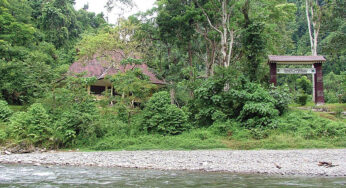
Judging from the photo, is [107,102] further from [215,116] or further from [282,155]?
[282,155]

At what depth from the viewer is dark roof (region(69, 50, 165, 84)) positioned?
876 inches

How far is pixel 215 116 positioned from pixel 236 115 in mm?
1415

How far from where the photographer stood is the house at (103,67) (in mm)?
22312

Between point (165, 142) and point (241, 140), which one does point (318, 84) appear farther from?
point (165, 142)

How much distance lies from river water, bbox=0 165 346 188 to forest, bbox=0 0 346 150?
5034 mm

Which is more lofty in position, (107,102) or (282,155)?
(107,102)

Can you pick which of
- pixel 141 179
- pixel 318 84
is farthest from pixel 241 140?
pixel 318 84

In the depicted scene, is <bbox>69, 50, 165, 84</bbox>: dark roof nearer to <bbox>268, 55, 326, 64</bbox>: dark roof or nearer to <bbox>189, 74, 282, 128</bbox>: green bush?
<bbox>189, 74, 282, 128</bbox>: green bush

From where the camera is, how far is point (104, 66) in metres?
23.8

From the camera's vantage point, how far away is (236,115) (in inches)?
654

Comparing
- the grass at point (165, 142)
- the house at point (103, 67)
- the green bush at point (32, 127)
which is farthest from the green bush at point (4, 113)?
the grass at point (165, 142)

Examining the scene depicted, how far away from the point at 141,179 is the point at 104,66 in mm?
16942

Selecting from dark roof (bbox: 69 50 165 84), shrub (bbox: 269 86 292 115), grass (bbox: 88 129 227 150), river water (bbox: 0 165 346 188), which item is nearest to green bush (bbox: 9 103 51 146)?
grass (bbox: 88 129 227 150)

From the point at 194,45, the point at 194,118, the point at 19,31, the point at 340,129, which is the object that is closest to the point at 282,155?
the point at 340,129
